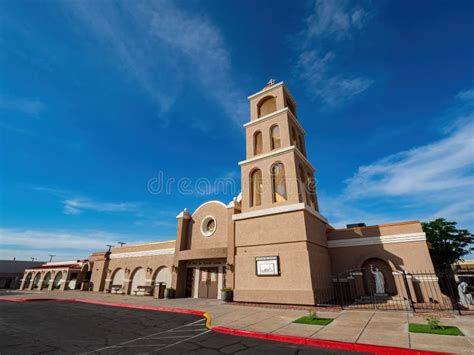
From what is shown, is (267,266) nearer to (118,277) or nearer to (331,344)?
(331,344)

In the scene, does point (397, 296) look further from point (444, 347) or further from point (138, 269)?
point (138, 269)

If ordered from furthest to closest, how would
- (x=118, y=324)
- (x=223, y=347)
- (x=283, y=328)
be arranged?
(x=118, y=324) → (x=283, y=328) → (x=223, y=347)

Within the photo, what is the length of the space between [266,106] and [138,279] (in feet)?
81.3

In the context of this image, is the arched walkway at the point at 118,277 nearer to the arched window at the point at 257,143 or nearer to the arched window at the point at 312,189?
the arched window at the point at 257,143

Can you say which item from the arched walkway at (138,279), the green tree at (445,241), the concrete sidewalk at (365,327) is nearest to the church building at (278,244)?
the arched walkway at (138,279)

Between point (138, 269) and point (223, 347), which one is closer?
point (223, 347)

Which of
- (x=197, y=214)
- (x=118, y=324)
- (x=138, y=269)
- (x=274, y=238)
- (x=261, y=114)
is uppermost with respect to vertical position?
(x=261, y=114)

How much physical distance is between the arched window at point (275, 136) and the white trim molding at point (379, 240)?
9590mm

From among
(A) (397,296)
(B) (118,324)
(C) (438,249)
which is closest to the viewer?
(B) (118,324)

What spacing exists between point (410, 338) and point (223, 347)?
574cm

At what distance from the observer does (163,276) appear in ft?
84.7

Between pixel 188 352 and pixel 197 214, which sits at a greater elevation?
pixel 197 214

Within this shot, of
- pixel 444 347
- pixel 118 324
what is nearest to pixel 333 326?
pixel 444 347

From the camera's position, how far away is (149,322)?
11.4 meters
